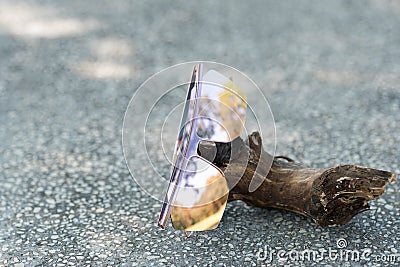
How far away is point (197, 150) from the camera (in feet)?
4.97

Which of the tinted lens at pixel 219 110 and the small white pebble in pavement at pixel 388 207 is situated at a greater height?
the tinted lens at pixel 219 110

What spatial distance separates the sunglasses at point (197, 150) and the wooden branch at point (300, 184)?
7 centimetres

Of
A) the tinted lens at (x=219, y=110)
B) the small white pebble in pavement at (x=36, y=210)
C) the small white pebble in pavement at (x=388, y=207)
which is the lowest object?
the small white pebble in pavement at (x=36, y=210)

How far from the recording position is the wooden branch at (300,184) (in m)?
1.49

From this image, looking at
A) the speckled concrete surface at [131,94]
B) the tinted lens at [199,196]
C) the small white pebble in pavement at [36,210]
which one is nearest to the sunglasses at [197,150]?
the tinted lens at [199,196]

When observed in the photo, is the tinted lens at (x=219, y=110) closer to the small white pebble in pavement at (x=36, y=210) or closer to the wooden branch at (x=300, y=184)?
the wooden branch at (x=300, y=184)

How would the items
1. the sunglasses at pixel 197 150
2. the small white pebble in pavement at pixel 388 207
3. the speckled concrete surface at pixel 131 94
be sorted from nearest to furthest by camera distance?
1. the sunglasses at pixel 197 150
2. the speckled concrete surface at pixel 131 94
3. the small white pebble in pavement at pixel 388 207

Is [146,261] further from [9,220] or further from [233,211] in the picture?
[9,220]

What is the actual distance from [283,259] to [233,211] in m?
0.25

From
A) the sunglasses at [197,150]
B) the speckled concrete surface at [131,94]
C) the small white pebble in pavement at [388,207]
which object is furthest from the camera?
the small white pebble in pavement at [388,207]

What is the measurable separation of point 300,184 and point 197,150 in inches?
10.4

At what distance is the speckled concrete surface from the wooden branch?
66mm

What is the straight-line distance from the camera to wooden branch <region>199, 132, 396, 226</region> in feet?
4.88

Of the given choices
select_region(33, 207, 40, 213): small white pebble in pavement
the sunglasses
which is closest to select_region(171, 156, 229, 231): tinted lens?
the sunglasses
